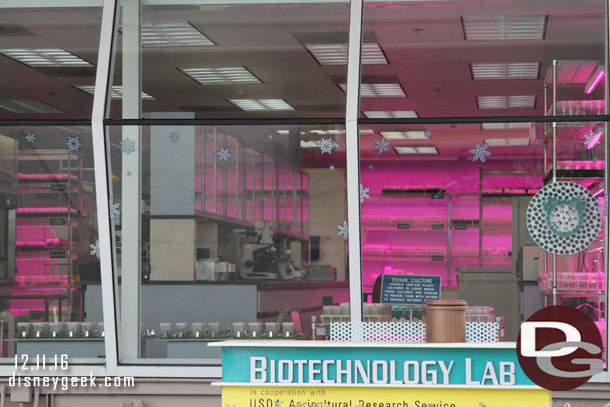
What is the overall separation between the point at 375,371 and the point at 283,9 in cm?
340

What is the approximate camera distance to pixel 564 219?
22.0ft

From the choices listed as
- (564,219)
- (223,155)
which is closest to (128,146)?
(223,155)

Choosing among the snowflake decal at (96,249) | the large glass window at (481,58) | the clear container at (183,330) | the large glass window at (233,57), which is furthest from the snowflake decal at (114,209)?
the large glass window at (481,58)

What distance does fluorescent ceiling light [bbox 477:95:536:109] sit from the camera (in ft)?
22.0

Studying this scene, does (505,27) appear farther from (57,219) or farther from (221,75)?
(57,219)

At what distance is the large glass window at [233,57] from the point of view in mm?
6930

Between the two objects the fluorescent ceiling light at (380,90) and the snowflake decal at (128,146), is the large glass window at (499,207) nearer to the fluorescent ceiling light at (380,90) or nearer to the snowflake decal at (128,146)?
the fluorescent ceiling light at (380,90)

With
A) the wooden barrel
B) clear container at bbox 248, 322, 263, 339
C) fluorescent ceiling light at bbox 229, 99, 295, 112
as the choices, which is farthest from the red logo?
fluorescent ceiling light at bbox 229, 99, 295, 112

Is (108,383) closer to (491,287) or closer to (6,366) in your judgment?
(6,366)

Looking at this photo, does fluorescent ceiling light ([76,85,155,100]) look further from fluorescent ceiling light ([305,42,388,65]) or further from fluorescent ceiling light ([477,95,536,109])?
fluorescent ceiling light ([477,95,536,109])

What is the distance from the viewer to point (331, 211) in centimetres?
683

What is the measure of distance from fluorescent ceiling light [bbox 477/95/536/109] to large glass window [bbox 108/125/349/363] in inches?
43.8

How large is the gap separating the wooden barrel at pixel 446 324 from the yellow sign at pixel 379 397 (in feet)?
1.31

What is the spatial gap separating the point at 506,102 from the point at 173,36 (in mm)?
2527
